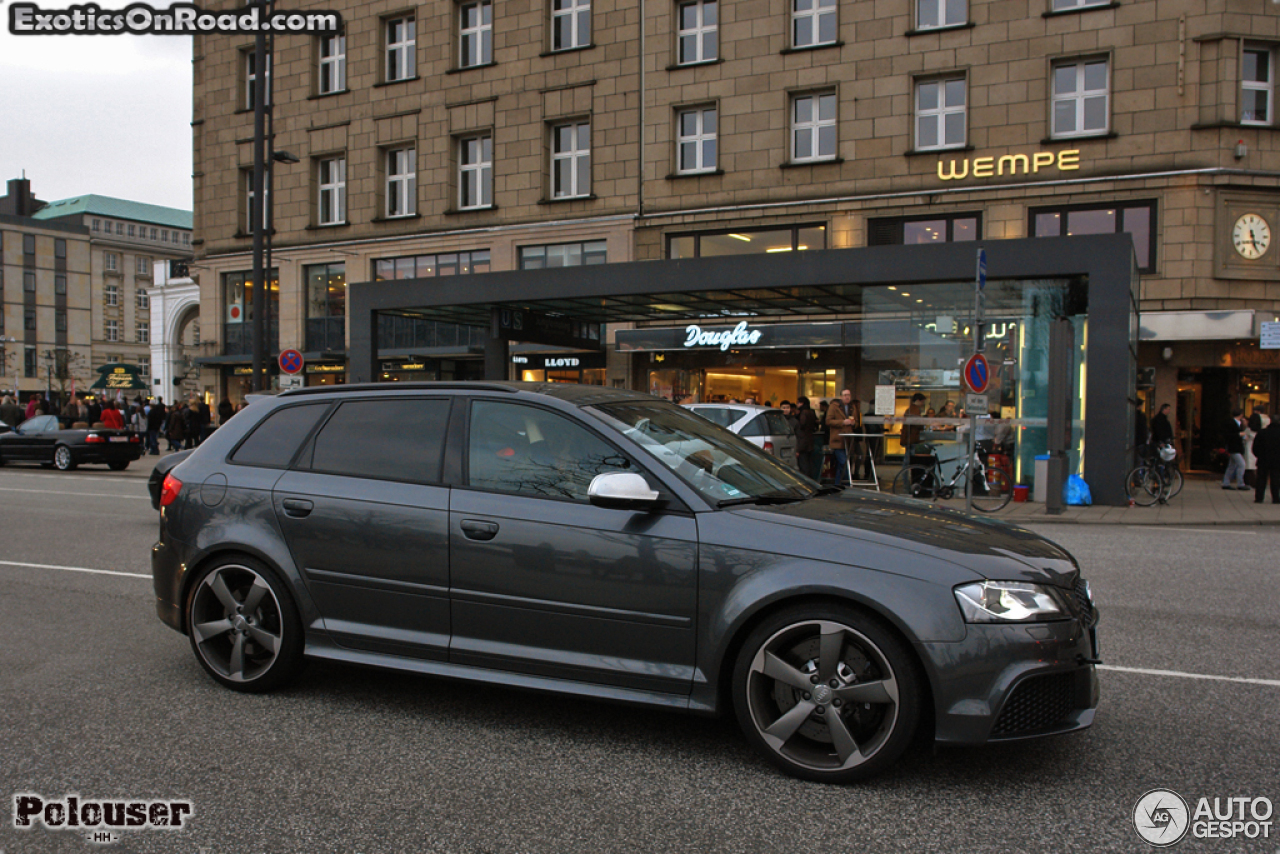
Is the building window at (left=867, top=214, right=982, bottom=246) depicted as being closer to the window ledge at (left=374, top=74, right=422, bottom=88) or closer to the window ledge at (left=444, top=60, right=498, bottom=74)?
the window ledge at (left=444, top=60, right=498, bottom=74)

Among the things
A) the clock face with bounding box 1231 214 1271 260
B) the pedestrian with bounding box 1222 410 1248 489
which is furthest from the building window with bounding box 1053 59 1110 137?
the pedestrian with bounding box 1222 410 1248 489

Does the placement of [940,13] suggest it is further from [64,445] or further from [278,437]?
[64,445]

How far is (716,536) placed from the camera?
381cm

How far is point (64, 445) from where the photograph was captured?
22.8m

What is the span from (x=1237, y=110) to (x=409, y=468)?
23.1 m

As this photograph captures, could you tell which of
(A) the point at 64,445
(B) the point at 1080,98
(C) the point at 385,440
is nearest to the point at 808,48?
(B) the point at 1080,98

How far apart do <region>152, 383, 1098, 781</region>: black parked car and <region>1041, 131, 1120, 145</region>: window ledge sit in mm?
20792

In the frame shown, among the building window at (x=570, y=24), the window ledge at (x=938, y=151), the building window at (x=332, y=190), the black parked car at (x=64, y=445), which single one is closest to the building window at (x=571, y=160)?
the building window at (x=570, y=24)

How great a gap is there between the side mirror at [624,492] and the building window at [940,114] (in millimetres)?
22086

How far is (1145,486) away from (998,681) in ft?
47.2

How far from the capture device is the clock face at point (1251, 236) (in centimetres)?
2136

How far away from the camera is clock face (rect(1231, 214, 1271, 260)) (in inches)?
841

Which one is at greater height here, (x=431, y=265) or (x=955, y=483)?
(x=431, y=265)

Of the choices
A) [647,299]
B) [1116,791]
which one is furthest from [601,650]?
[647,299]
